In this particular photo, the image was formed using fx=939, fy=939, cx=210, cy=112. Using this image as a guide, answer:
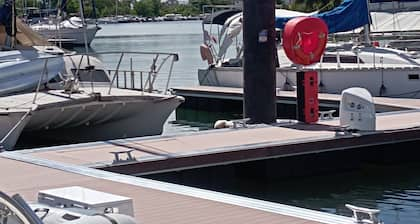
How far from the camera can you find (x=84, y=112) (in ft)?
59.0

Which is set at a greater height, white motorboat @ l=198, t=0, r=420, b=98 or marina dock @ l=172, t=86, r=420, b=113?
white motorboat @ l=198, t=0, r=420, b=98

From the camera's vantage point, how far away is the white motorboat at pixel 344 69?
2222 centimetres

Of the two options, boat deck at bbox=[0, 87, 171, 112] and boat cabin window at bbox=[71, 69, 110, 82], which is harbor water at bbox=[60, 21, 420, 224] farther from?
boat cabin window at bbox=[71, 69, 110, 82]

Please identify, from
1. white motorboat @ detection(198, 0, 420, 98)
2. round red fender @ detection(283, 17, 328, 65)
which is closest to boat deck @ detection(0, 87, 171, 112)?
round red fender @ detection(283, 17, 328, 65)

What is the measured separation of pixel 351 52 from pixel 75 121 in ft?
30.2

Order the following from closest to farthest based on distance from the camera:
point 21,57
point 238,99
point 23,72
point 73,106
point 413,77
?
point 73,106, point 23,72, point 21,57, point 413,77, point 238,99

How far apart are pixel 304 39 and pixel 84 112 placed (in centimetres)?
473

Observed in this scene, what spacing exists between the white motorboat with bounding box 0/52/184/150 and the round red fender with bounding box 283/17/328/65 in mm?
2872

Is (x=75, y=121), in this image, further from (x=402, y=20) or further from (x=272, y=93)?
(x=402, y=20)

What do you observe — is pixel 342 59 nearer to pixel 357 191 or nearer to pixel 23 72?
pixel 23 72

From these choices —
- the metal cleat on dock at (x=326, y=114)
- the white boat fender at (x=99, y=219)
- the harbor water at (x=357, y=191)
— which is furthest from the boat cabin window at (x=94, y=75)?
the white boat fender at (x=99, y=219)

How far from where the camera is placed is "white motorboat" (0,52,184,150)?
17.2m

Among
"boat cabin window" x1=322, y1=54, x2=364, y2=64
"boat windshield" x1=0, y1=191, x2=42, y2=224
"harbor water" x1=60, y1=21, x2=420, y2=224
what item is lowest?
"harbor water" x1=60, y1=21, x2=420, y2=224

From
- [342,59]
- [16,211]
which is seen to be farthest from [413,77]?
[16,211]
